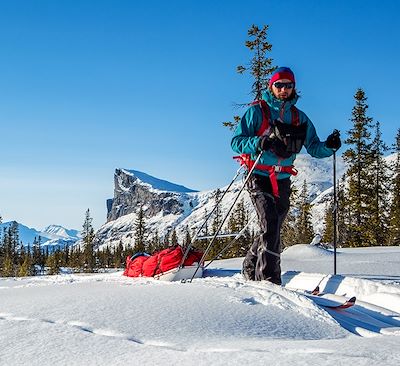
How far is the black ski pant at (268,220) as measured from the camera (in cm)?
551

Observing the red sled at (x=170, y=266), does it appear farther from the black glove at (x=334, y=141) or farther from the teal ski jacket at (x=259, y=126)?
the black glove at (x=334, y=141)

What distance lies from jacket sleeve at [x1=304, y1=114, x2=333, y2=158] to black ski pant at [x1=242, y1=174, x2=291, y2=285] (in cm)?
51

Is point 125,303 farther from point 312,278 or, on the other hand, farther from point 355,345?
point 312,278

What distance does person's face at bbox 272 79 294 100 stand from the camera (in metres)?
5.46

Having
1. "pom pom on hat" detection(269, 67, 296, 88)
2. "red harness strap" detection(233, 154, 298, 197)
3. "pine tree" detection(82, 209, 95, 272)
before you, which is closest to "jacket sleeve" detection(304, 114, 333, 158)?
"red harness strap" detection(233, 154, 298, 197)

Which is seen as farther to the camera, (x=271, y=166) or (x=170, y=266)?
(x=170, y=266)

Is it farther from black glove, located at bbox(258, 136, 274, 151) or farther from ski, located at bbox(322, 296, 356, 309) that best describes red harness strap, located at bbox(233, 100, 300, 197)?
ski, located at bbox(322, 296, 356, 309)

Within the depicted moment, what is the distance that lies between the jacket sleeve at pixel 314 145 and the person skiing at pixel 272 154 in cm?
8

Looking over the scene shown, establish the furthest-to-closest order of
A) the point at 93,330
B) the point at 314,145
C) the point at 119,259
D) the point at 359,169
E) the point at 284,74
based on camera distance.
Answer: the point at 119,259, the point at 359,169, the point at 314,145, the point at 284,74, the point at 93,330

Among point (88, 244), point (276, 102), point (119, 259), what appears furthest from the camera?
point (119, 259)

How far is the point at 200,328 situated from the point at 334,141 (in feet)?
11.3

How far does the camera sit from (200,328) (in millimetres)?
3039

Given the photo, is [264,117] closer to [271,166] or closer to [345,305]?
[271,166]

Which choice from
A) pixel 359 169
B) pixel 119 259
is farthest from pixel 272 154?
pixel 119 259
